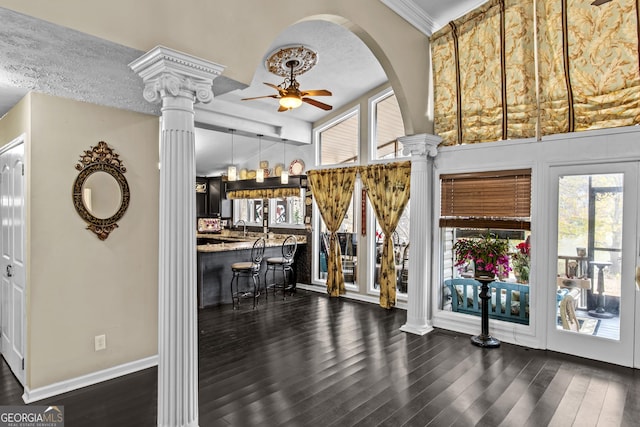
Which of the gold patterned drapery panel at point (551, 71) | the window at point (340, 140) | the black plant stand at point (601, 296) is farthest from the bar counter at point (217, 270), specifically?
the black plant stand at point (601, 296)

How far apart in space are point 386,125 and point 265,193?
353 cm

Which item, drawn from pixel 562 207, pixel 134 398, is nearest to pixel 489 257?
pixel 562 207

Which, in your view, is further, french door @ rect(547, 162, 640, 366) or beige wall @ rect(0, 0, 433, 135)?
french door @ rect(547, 162, 640, 366)

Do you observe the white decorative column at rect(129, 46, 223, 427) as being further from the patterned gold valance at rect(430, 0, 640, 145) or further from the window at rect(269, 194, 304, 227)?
the window at rect(269, 194, 304, 227)

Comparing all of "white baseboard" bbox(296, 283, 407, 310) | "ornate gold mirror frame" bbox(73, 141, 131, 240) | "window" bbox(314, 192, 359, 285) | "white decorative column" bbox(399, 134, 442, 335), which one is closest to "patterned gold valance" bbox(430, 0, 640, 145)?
"white decorative column" bbox(399, 134, 442, 335)

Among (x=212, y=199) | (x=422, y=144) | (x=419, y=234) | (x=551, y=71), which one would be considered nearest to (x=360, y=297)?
(x=419, y=234)

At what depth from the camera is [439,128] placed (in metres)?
4.89

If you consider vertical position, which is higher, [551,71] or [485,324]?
[551,71]

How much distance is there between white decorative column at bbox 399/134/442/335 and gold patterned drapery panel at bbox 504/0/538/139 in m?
0.90

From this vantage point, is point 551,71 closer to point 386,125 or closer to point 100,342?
point 386,125

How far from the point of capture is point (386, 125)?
21.1 ft

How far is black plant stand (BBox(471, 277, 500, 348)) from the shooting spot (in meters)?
4.25

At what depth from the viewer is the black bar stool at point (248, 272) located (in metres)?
6.00

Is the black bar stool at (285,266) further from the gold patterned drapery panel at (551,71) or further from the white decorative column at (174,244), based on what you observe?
the gold patterned drapery panel at (551,71)
